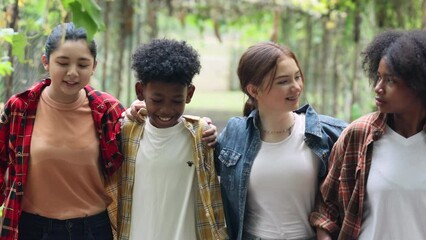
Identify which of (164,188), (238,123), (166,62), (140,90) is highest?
(166,62)

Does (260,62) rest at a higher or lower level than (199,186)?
higher

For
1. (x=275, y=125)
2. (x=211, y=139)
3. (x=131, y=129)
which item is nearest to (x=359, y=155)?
(x=275, y=125)

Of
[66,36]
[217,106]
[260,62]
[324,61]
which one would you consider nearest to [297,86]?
[260,62]

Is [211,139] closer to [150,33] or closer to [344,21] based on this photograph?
→ [150,33]

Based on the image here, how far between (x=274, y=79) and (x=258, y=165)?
0.39 meters

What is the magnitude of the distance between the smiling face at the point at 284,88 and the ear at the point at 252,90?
0.03 meters

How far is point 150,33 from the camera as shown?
8.82m

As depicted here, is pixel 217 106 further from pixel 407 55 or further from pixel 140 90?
pixel 407 55

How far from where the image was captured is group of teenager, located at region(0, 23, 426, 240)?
313 centimetres

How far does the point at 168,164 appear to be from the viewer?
3.26 metres

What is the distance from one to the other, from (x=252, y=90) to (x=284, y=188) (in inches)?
18.5

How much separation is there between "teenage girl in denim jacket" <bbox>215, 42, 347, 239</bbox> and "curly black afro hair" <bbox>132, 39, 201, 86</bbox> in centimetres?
24

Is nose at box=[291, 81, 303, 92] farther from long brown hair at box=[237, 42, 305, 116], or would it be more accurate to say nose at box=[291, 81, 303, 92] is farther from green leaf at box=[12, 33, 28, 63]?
green leaf at box=[12, 33, 28, 63]

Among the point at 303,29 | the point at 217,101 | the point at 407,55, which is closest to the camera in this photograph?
the point at 407,55
